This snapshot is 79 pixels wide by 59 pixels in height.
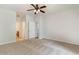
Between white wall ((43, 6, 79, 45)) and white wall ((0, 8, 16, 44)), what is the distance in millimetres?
2735

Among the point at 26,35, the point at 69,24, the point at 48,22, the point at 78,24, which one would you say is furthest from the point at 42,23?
the point at 78,24

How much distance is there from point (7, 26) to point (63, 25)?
3.56 metres

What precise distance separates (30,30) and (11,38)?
7.07 ft

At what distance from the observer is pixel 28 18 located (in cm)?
725

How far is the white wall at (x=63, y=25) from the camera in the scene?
5.06m

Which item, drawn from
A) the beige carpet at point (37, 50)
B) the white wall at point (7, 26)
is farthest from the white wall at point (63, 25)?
the white wall at point (7, 26)

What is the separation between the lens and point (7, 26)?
17.1 ft

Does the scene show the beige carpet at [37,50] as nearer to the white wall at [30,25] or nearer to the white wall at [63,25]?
the white wall at [63,25]

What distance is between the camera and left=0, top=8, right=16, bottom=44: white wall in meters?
4.95

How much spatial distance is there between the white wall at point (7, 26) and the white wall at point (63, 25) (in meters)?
2.74

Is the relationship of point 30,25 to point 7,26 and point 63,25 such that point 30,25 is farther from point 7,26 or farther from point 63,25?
point 63,25
